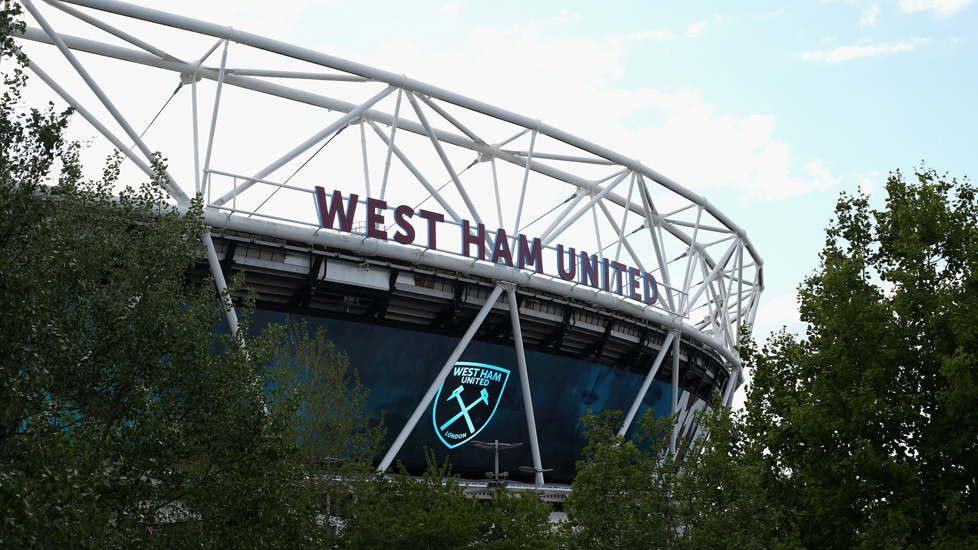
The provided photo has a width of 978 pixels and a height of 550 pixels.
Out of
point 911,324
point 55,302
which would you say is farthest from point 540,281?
point 55,302

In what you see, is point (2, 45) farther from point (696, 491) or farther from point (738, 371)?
point (738, 371)

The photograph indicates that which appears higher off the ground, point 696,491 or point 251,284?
point 251,284

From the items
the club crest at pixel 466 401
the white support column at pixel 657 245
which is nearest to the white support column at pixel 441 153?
the club crest at pixel 466 401

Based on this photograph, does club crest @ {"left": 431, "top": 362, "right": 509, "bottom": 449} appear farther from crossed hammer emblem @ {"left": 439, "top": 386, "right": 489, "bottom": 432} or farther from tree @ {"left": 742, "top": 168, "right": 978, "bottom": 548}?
tree @ {"left": 742, "top": 168, "right": 978, "bottom": 548}

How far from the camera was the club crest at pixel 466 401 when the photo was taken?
37375 mm

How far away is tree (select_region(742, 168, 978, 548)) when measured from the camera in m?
21.3

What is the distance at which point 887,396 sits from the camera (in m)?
23.0

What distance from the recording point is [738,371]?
5438 cm

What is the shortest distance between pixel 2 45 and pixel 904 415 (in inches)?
794

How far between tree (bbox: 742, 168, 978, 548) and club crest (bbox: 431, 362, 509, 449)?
14.1 metres

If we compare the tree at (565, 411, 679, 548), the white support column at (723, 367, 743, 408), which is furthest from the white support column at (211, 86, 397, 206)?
the white support column at (723, 367, 743, 408)

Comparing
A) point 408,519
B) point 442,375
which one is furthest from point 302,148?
point 408,519

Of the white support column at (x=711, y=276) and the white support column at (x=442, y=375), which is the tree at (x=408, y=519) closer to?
the white support column at (x=442, y=375)

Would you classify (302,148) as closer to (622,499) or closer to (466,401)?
(466,401)
